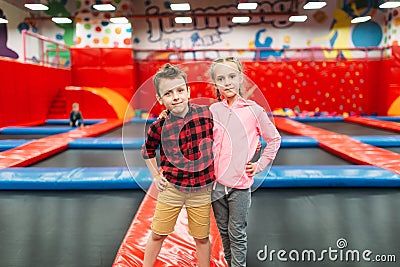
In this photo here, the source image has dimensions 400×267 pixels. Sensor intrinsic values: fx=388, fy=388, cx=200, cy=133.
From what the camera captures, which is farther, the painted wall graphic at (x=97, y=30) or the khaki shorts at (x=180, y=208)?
the painted wall graphic at (x=97, y=30)

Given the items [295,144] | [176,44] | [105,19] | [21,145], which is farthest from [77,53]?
[295,144]

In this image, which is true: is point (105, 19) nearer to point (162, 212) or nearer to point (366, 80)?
point (366, 80)

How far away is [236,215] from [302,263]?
1.46 ft

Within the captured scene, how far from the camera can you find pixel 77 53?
8.23 metres

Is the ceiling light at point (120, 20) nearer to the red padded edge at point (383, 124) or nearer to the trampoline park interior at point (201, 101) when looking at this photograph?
the trampoline park interior at point (201, 101)

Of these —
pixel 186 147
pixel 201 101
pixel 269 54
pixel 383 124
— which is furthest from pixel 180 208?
pixel 269 54

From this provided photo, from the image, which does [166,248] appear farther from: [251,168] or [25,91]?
[25,91]

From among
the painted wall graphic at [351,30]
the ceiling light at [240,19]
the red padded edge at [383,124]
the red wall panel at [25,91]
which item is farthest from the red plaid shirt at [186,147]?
the painted wall graphic at [351,30]

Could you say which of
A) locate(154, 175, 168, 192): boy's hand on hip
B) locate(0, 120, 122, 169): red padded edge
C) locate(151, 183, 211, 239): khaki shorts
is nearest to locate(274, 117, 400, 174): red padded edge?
locate(151, 183, 211, 239): khaki shorts

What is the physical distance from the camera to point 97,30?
27.3 ft

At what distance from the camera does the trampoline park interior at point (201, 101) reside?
5.23 feet

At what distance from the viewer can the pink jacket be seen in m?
1.22

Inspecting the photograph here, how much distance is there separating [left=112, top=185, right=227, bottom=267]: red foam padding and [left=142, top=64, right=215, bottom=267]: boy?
0.11m

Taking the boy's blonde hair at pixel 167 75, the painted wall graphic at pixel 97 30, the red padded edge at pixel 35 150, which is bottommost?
the red padded edge at pixel 35 150
